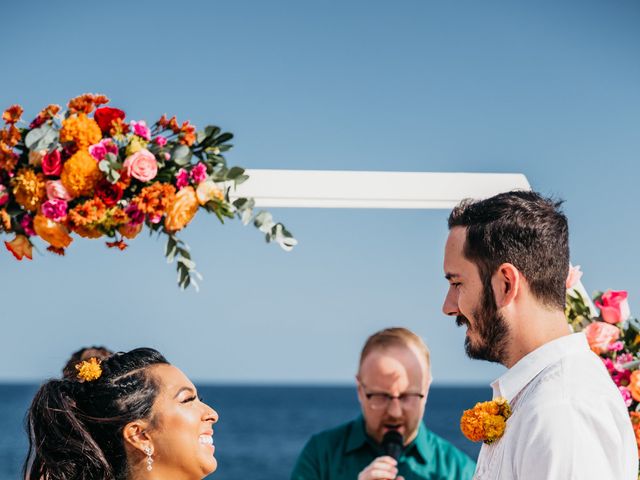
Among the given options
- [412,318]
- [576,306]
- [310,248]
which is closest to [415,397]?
[576,306]

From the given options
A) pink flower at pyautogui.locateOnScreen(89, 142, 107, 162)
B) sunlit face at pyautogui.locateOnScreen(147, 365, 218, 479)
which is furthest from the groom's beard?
pink flower at pyautogui.locateOnScreen(89, 142, 107, 162)

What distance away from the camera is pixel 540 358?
9.98ft

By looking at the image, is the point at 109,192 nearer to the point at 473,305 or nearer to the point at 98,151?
the point at 98,151

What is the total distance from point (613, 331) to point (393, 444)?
1.17 m

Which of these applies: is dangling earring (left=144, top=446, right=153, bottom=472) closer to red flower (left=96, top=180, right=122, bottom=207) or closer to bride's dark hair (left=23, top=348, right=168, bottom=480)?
bride's dark hair (left=23, top=348, right=168, bottom=480)

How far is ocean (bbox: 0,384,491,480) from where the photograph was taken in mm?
46438

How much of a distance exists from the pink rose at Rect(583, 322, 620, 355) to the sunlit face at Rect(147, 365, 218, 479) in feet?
5.84

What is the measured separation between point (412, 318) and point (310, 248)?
8.19 metres

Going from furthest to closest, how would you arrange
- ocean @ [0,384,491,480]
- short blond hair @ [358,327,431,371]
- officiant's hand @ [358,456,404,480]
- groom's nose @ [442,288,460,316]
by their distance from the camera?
ocean @ [0,384,491,480], short blond hair @ [358,327,431,371], officiant's hand @ [358,456,404,480], groom's nose @ [442,288,460,316]

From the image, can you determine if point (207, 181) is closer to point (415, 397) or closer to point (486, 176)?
point (486, 176)

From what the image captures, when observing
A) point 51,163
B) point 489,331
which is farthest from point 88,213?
point 489,331

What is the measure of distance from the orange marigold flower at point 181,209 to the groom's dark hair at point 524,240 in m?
0.99

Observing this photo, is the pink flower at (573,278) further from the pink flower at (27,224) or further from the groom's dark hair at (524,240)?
the pink flower at (27,224)

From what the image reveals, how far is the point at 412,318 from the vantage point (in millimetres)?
54250
